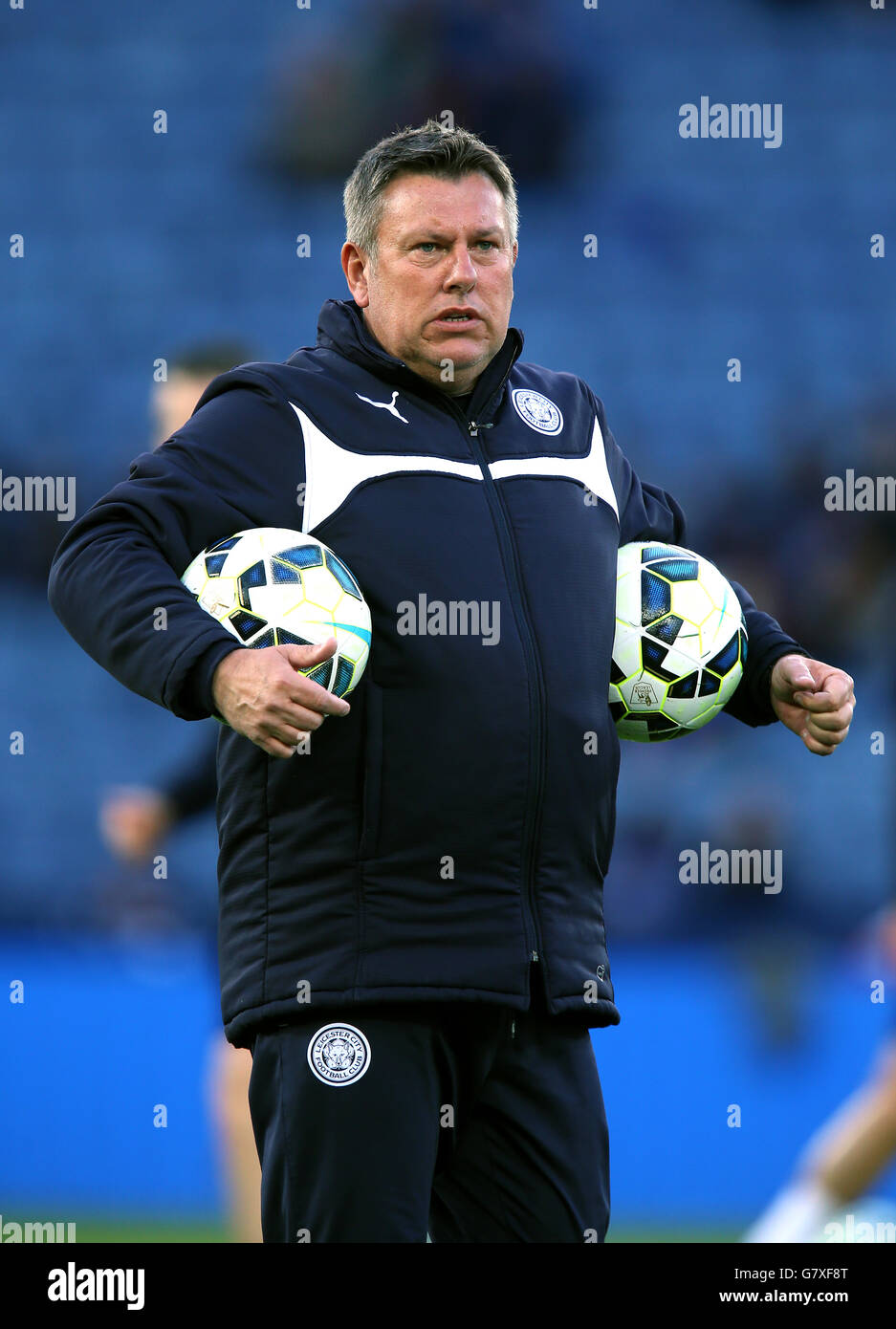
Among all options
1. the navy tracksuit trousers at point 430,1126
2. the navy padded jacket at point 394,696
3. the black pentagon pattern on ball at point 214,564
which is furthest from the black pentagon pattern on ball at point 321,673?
the navy tracksuit trousers at point 430,1126

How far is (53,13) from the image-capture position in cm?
1003

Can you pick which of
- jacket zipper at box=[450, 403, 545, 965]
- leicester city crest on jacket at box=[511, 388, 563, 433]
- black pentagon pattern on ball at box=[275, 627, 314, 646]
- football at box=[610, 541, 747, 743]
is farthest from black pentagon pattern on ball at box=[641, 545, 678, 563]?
black pentagon pattern on ball at box=[275, 627, 314, 646]

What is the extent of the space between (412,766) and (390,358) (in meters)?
0.71

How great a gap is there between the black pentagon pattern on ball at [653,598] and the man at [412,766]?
12 cm

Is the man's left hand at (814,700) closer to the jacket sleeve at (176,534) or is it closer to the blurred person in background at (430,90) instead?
the jacket sleeve at (176,534)

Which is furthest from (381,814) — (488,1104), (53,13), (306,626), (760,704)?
(53,13)

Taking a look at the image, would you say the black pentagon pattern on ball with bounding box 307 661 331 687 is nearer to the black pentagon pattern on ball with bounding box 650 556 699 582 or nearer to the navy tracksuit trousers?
the navy tracksuit trousers

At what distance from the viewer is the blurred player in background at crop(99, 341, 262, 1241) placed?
4.62 m

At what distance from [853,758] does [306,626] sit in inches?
Answer: 248

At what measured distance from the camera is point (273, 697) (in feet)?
8.33

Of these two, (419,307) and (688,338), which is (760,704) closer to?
(419,307)

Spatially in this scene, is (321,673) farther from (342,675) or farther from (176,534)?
(176,534)

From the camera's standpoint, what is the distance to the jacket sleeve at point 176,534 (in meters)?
2.67

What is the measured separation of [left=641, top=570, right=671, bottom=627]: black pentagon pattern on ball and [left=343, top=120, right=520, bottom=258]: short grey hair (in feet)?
2.07
